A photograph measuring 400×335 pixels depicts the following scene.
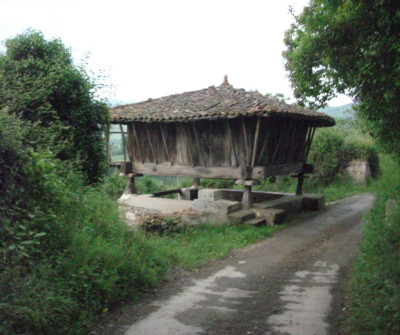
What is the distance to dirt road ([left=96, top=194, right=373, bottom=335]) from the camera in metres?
4.19

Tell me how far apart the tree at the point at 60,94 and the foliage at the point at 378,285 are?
485 centimetres

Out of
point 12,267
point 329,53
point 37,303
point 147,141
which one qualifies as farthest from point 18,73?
point 147,141

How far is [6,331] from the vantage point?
3391mm

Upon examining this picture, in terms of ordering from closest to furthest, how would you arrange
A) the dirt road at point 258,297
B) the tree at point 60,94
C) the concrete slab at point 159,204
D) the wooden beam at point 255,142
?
the dirt road at point 258,297
the tree at point 60,94
the wooden beam at point 255,142
the concrete slab at point 159,204

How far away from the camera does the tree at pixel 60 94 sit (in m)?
6.76

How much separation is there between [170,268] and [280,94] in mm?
18022

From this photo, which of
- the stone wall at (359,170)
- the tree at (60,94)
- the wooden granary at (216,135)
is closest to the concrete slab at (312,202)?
the wooden granary at (216,135)

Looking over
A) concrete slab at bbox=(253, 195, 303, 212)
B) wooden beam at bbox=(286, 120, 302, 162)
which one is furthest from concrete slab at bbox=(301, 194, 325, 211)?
wooden beam at bbox=(286, 120, 302, 162)

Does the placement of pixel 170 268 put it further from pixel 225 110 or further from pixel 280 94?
pixel 280 94

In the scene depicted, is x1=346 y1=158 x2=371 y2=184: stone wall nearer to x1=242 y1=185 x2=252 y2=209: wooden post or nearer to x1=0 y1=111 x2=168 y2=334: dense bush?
x1=242 y1=185 x2=252 y2=209: wooden post

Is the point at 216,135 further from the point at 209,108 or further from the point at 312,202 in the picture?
the point at 312,202

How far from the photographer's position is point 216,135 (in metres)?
11.6

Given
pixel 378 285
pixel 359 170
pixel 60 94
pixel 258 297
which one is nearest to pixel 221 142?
pixel 60 94

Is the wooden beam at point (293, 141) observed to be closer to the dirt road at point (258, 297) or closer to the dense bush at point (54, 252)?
the dirt road at point (258, 297)
